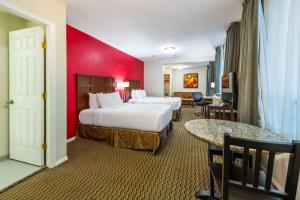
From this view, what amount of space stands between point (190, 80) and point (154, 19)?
761cm

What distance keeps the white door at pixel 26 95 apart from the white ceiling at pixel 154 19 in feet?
3.26

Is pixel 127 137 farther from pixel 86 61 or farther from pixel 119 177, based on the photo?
pixel 86 61

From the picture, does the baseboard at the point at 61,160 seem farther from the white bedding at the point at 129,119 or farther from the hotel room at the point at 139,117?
the white bedding at the point at 129,119

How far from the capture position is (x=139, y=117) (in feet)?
9.96

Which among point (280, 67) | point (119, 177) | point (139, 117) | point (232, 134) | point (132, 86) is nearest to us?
point (232, 134)

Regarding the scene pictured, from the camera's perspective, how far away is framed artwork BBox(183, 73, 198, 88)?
1028 cm

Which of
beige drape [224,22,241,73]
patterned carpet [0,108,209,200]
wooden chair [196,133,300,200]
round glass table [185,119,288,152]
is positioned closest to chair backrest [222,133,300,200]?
wooden chair [196,133,300,200]

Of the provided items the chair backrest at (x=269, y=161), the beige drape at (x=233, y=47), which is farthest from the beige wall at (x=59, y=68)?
the beige drape at (x=233, y=47)

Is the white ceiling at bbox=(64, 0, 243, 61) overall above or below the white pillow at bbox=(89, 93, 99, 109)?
above

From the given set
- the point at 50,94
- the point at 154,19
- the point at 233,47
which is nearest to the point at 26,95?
the point at 50,94

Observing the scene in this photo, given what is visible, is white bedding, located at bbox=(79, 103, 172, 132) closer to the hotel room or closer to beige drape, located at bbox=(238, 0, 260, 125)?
the hotel room

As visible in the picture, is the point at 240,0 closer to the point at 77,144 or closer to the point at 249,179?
the point at 249,179

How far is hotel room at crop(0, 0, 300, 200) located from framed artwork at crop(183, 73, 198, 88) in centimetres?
626

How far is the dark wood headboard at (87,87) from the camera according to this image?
3.84m
